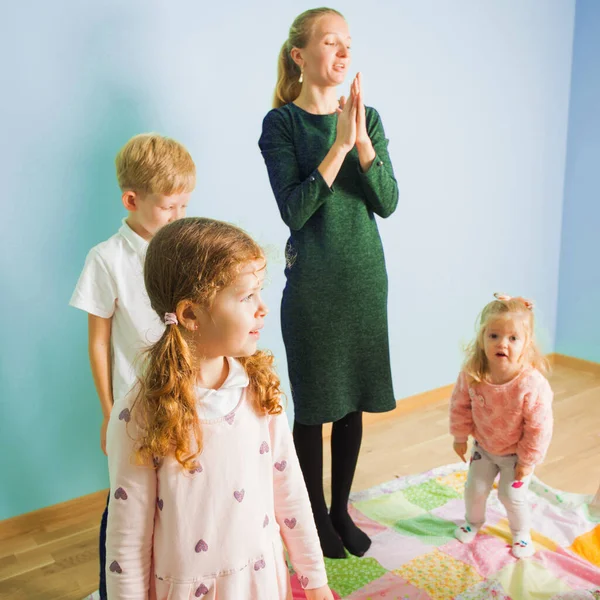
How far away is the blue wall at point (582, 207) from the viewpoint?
328cm

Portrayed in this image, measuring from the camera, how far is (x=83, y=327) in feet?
6.91

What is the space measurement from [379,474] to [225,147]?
4.20ft

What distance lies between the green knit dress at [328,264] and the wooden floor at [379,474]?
0.75 m

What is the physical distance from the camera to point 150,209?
157 cm

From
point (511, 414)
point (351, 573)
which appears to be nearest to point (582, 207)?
point (511, 414)

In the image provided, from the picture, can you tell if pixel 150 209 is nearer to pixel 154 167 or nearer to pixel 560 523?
pixel 154 167

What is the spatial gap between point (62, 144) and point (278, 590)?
4.64 feet

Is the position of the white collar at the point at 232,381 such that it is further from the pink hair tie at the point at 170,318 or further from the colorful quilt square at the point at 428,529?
the colorful quilt square at the point at 428,529

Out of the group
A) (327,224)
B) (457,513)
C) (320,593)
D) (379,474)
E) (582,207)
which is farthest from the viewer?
(582,207)

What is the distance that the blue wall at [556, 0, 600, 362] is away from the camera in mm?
3275

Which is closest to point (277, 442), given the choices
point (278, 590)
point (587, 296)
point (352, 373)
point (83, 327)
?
point (278, 590)

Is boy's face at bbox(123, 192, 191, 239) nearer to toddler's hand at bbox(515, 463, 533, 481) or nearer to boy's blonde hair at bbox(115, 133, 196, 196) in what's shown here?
boy's blonde hair at bbox(115, 133, 196, 196)

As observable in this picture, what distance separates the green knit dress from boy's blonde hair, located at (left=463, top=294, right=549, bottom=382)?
30 cm

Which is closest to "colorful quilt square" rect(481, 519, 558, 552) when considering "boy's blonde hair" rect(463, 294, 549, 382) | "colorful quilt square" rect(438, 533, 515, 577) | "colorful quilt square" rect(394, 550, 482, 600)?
"colorful quilt square" rect(438, 533, 515, 577)
